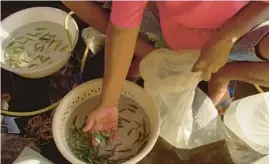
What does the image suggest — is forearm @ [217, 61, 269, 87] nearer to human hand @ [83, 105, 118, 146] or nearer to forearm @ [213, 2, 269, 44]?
forearm @ [213, 2, 269, 44]

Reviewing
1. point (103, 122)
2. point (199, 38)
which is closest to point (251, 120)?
point (199, 38)

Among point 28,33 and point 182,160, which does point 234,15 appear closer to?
point 182,160

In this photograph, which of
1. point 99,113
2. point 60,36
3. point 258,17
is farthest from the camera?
point 60,36

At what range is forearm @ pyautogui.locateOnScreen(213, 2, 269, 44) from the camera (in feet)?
3.04

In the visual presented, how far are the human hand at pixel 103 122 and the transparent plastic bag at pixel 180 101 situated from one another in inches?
4.5

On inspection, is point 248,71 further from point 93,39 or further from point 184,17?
point 93,39

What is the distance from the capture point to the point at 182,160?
122 cm

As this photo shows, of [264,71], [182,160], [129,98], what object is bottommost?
[182,160]

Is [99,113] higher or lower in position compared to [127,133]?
higher

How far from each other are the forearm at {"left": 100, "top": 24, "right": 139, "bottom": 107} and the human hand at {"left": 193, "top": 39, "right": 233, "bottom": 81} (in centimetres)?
14

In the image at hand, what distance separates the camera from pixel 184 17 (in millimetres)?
1003

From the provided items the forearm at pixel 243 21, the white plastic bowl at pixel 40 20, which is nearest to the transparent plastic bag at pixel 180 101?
the forearm at pixel 243 21

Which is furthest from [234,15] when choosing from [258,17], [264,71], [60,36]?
[60,36]

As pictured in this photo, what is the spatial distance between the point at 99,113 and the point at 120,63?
14 cm
